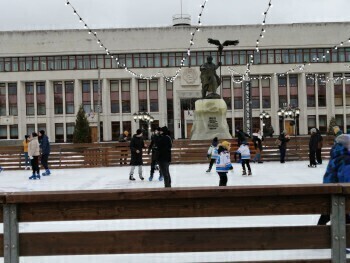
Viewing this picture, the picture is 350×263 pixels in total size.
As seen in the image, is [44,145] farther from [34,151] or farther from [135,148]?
[135,148]

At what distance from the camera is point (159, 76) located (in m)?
65.9

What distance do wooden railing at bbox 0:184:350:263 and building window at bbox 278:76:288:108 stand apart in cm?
6460

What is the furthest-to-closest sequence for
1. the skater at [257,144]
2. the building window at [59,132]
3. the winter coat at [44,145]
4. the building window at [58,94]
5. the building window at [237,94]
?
the building window at [59,132]
the building window at [58,94]
the building window at [237,94]
the skater at [257,144]
the winter coat at [44,145]

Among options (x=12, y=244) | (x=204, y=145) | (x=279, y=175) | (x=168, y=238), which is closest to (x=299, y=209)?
(x=168, y=238)

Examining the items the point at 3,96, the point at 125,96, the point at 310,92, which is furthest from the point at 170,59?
the point at 3,96

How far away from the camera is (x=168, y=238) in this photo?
3863mm

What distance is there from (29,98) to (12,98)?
212cm

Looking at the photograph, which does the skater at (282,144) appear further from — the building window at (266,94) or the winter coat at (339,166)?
the building window at (266,94)

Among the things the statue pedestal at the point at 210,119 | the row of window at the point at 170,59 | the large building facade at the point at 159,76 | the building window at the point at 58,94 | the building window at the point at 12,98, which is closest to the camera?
the statue pedestal at the point at 210,119

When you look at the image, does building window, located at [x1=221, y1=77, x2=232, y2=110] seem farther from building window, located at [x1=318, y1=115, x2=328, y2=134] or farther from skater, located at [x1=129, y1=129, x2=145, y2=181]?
skater, located at [x1=129, y1=129, x2=145, y2=181]

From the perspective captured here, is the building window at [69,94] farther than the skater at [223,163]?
Yes

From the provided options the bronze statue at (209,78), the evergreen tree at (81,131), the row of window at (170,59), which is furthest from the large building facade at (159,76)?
the bronze statue at (209,78)

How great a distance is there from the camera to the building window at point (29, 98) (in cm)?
6806

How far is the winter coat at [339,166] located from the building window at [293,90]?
61778mm
